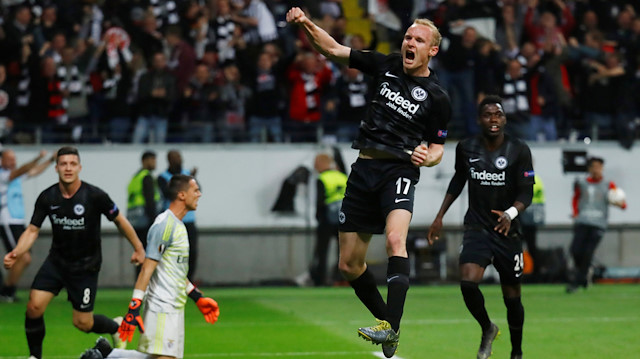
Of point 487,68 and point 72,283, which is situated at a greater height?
point 487,68

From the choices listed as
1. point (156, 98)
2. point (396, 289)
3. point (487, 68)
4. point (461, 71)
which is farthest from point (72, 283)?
point (487, 68)

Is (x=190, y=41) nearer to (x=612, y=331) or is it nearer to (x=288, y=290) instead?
(x=288, y=290)

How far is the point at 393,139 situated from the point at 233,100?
11.9m

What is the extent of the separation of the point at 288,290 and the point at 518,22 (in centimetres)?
729

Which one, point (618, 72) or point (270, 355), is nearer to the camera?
point (270, 355)

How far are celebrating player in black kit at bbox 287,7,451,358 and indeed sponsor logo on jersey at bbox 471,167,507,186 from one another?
1.79 m

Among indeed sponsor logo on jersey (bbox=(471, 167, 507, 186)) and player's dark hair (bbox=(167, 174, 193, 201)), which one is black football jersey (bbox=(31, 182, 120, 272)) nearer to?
player's dark hair (bbox=(167, 174, 193, 201))

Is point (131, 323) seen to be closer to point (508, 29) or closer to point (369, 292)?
point (369, 292)

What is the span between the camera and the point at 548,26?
71.3ft

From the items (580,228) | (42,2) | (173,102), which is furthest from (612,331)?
(42,2)

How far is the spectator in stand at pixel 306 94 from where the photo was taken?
65.7ft

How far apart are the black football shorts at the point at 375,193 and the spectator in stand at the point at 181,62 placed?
11481mm

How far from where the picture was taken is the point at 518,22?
22234 millimetres

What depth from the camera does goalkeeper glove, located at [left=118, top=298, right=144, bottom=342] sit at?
857 centimetres
